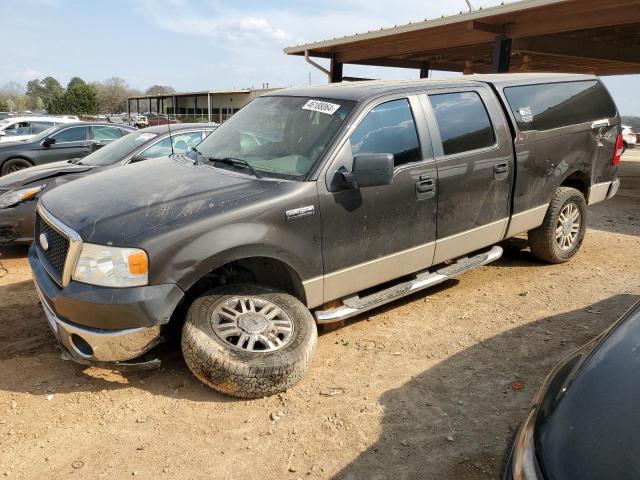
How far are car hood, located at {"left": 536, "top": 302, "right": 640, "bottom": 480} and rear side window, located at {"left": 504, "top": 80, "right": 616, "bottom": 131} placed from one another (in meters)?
3.18

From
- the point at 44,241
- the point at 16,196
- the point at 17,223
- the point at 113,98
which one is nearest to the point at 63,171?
the point at 16,196

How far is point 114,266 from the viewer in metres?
2.90

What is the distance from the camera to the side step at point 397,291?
3637 mm

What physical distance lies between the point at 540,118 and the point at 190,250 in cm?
374

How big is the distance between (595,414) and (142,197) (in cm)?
277

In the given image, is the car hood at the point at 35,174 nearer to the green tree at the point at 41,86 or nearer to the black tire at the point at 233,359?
the black tire at the point at 233,359

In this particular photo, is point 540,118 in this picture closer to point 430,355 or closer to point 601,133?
point 601,133

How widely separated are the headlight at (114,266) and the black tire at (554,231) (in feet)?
13.5

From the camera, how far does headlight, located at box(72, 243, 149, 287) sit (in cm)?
288

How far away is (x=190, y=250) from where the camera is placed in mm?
2990

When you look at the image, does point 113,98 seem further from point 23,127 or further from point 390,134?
point 390,134

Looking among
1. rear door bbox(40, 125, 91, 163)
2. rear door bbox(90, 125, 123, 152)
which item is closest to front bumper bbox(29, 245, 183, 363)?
rear door bbox(40, 125, 91, 163)

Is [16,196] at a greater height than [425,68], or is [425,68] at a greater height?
[425,68]

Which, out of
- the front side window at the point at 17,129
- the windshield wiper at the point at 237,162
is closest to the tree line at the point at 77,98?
the front side window at the point at 17,129
